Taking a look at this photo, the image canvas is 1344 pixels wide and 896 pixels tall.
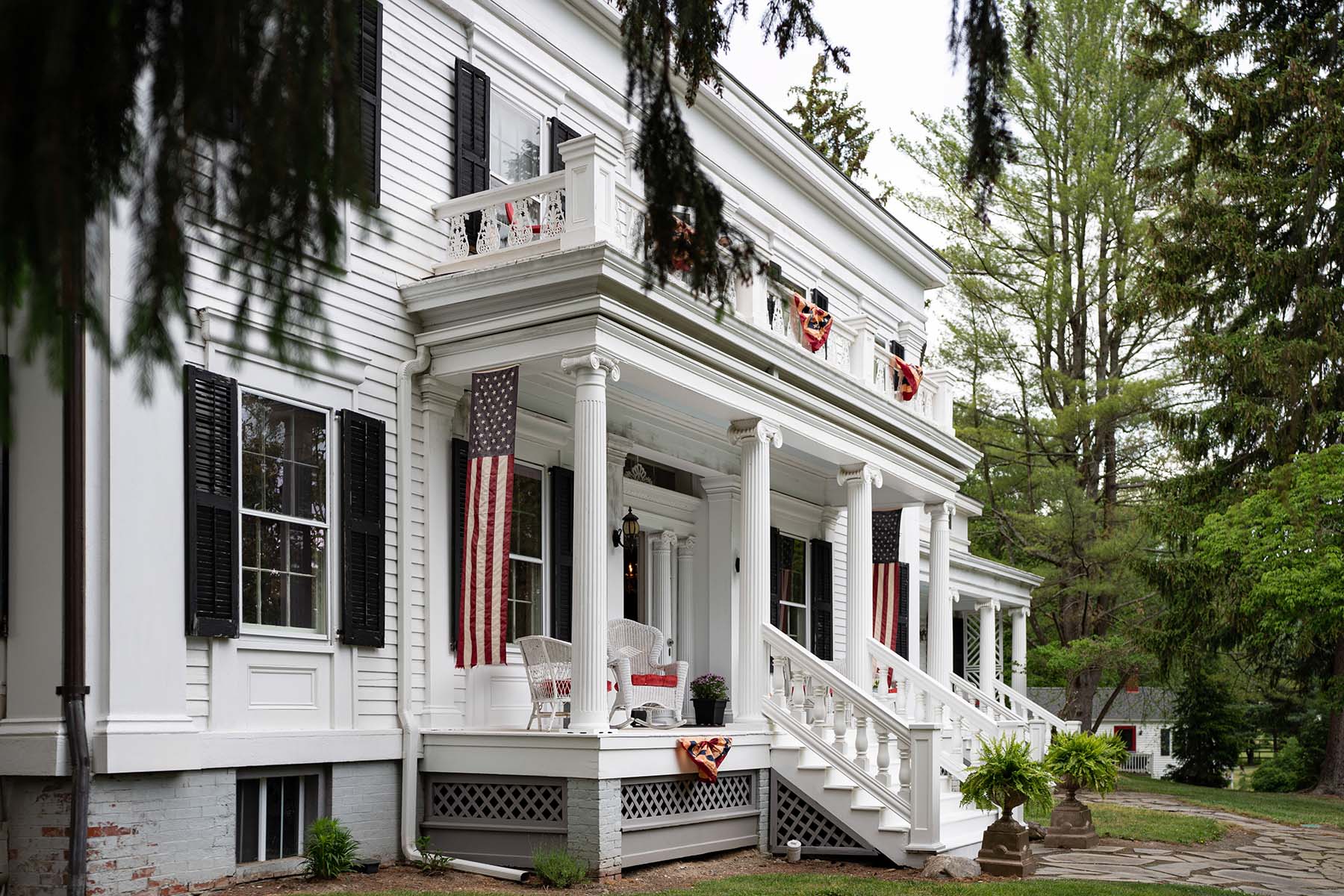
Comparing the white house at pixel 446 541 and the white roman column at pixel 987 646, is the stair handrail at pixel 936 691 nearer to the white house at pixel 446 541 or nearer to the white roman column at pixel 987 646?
the white house at pixel 446 541

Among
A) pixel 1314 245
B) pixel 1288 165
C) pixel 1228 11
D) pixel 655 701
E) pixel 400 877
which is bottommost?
pixel 400 877

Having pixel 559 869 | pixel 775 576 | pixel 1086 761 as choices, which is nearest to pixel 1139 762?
pixel 775 576

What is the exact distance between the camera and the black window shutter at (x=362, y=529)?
1080 centimetres

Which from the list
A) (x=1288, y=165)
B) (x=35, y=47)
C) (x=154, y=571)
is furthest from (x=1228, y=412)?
(x=35, y=47)

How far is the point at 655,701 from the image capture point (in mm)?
13438

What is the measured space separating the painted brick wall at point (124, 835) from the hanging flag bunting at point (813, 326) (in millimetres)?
7621

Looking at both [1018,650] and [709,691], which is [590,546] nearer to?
[709,691]

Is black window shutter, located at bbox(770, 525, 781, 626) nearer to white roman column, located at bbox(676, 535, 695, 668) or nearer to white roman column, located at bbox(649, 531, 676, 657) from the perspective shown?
white roman column, located at bbox(676, 535, 695, 668)

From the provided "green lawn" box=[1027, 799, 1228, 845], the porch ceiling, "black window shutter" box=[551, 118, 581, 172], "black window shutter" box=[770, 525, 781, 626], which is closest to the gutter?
the porch ceiling

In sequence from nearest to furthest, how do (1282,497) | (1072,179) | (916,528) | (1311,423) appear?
(1282,497) → (1311,423) → (916,528) → (1072,179)

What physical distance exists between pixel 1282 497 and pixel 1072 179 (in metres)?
16.2

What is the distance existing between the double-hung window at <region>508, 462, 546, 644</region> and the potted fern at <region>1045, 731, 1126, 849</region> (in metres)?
5.47

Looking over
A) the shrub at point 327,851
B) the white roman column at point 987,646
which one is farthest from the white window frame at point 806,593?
the shrub at point 327,851

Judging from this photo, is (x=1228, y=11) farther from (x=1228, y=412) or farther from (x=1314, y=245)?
(x=1228, y=412)
